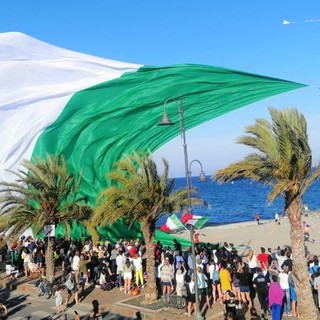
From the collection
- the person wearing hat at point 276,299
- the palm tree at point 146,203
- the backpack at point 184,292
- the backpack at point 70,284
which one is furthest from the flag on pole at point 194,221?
the backpack at point 70,284

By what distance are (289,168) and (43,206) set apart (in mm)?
11187

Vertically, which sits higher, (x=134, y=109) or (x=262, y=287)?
(x=134, y=109)

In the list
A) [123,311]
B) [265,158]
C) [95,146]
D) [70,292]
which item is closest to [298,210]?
[265,158]

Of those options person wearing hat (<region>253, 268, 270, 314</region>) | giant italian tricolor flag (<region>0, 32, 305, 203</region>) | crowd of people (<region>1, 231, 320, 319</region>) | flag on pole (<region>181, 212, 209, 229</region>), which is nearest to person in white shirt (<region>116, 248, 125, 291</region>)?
crowd of people (<region>1, 231, 320, 319</region>)

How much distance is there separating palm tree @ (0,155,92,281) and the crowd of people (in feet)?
5.68

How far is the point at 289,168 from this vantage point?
496 inches

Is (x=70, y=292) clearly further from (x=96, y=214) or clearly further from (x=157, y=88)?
(x=157, y=88)

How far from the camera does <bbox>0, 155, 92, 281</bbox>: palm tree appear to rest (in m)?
19.7

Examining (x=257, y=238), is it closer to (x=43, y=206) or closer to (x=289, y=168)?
(x=43, y=206)

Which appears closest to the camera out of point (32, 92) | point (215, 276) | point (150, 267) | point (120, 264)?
point (215, 276)

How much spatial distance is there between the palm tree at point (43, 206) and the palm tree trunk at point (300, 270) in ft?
33.0

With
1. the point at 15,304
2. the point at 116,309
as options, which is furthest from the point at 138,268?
the point at 15,304

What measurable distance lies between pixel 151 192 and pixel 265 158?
4732 millimetres

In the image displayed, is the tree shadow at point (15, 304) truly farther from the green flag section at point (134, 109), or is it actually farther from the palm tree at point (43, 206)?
the green flag section at point (134, 109)
